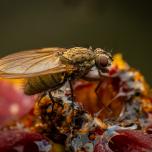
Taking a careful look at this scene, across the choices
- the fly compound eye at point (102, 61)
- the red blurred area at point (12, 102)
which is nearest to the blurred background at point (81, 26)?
the red blurred area at point (12, 102)

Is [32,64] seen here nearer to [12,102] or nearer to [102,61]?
[102,61]

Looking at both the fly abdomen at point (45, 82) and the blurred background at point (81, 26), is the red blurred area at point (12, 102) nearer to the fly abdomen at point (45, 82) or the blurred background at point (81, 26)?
the fly abdomen at point (45, 82)

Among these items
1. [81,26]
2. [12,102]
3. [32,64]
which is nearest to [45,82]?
[32,64]

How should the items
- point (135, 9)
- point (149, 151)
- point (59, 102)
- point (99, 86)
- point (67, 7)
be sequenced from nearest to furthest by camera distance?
point (149, 151) < point (59, 102) < point (99, 86) < point (67, 7) < point (135, 9)

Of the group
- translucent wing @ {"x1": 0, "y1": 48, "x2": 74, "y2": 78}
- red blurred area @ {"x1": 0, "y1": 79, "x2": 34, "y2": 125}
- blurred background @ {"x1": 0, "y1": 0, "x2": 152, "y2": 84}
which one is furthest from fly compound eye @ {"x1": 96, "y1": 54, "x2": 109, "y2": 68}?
blurred background @ {"x1": 0, "y1": 0, "x2": 152, "y2": 84}

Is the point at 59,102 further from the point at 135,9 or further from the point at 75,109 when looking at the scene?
the point at 135,9

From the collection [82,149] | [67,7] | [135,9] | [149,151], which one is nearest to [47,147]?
[82,149]
